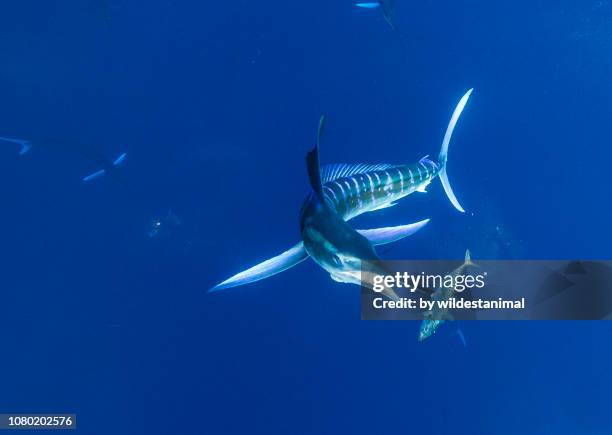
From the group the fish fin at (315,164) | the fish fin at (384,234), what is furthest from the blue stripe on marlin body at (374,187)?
the fish fin at (315,164)

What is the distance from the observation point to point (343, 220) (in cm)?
164

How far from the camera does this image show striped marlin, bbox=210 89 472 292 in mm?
1459

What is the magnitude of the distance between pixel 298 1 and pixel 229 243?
16.7ft

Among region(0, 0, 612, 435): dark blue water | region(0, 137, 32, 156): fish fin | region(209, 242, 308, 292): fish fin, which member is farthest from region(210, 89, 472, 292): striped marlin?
region(0, 137, 32, 156): fish fin

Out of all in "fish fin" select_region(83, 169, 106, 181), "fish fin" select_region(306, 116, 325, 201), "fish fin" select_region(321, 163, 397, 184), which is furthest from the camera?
"fish fin" select_region(83, 169, 106, 181)

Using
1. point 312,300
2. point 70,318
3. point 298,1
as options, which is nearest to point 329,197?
point 312,300

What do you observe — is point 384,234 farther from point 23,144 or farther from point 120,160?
point 23,144

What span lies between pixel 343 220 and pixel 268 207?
5.33 meters

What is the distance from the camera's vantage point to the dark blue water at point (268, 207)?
21.2 feet

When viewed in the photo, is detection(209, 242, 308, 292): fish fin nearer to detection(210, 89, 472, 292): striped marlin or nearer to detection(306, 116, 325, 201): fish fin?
detection(210, 89, 472, 292): striped marlin

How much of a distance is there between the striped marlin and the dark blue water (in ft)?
7.03

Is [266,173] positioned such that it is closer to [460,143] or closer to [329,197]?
[460,143]

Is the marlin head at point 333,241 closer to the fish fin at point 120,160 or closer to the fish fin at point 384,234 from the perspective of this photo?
the fish fin at point 384,234

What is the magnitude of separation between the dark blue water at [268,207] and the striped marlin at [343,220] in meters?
2.14
